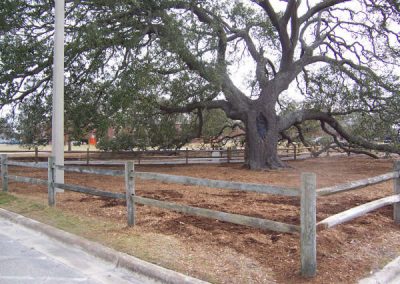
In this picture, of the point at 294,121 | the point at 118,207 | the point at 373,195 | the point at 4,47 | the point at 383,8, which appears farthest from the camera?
the point at 294,121

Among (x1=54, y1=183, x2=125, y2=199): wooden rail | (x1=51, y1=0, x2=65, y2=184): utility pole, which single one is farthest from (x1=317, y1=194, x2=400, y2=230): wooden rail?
(x1=51, y1=0, x2=65, y2=184): utility pole

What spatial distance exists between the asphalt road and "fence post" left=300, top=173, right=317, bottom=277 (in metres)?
1.89

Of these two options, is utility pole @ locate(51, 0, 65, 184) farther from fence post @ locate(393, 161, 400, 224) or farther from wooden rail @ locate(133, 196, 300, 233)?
fence post @ locate(393, 161, 400, 224)

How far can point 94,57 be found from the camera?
13.5 metres

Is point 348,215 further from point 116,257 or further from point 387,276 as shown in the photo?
point 116,257

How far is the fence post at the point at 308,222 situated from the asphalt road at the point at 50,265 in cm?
189

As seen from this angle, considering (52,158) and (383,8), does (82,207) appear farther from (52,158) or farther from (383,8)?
(383,8)

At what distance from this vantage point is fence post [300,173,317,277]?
459cm

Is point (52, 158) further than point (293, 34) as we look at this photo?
No

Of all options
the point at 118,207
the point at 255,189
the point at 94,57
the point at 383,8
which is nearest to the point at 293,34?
the point at 383,8

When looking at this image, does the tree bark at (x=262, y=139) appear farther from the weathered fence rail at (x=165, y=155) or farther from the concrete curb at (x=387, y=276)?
the concrete curb at (x=387, y=276)

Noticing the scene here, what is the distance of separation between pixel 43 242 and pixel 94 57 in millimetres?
8317

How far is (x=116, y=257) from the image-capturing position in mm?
5484

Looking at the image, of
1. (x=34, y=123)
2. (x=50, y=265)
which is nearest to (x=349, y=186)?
(x=50, y=265)
